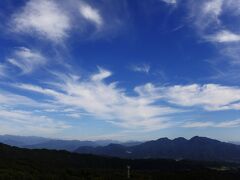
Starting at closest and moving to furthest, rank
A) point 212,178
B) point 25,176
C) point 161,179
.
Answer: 1. point 25,176
2. point 161,179
3. point 212,178

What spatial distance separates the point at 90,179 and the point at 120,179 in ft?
41.7

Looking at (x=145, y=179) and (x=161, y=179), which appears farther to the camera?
(x=161, y=179)

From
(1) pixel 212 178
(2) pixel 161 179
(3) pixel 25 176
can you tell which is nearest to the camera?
(3) pixel 25 176

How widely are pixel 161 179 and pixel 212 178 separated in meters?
31.8

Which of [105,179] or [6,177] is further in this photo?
[105,179]

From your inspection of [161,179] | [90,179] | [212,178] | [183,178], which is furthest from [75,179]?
[212,178]

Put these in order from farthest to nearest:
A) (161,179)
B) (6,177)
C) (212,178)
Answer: (212,178)
(161,179)
(6,177)

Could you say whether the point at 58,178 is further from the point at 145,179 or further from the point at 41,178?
the point at 145,179

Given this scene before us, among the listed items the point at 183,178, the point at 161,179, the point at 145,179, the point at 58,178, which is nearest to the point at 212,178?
the point at 183,178

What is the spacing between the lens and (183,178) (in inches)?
7082

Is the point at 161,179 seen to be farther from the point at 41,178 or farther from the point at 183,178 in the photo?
the point at 41,178

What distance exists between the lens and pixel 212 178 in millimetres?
188625

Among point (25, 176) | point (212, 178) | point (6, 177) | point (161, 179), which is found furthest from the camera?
point (212, 178)

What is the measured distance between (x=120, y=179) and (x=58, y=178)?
2577 centimetres
